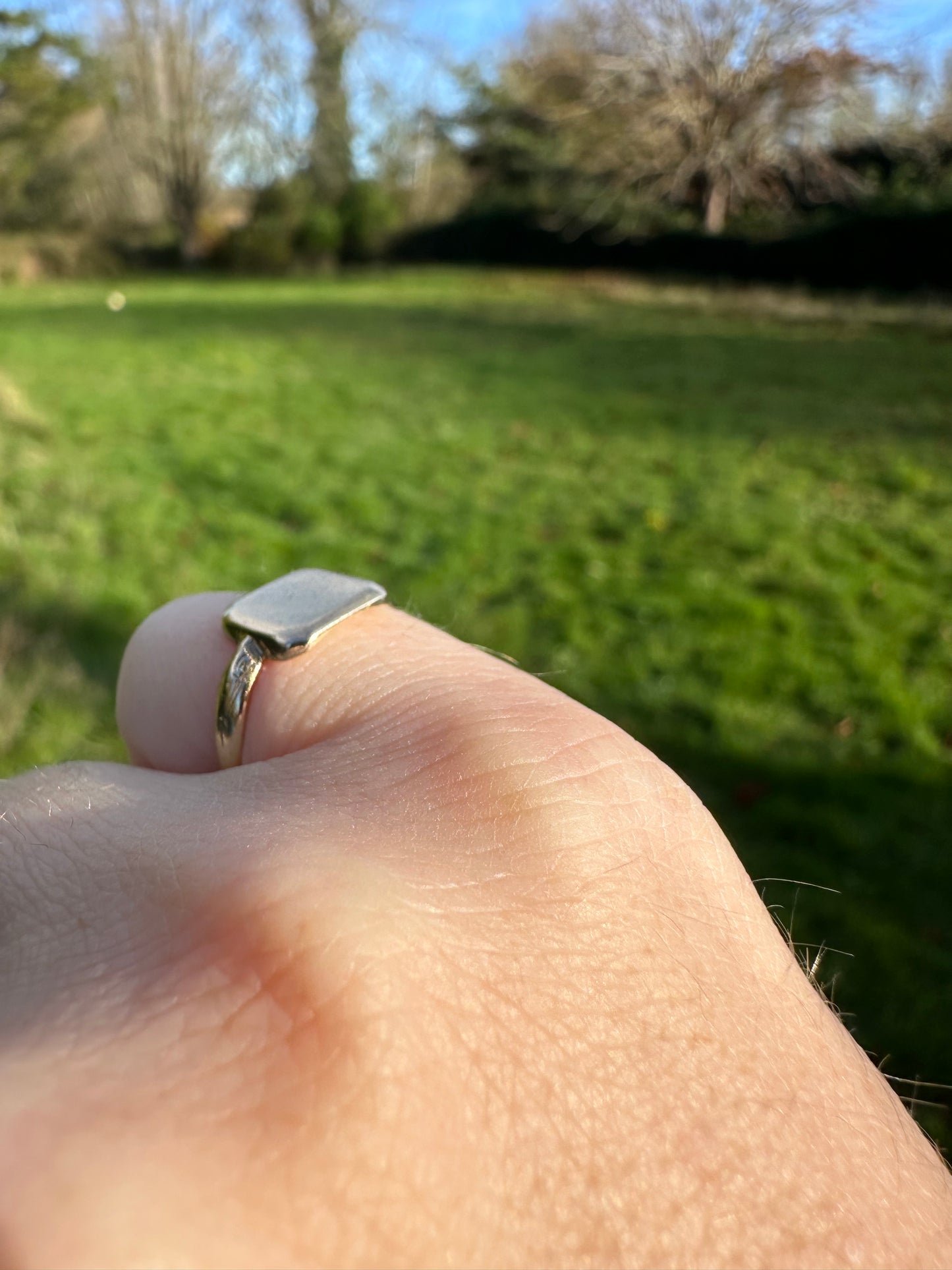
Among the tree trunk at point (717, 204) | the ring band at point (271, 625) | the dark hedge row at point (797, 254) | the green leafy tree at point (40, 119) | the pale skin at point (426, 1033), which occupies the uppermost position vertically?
the green leafy tree at point (40, 119)

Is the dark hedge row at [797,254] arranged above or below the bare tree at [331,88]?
below

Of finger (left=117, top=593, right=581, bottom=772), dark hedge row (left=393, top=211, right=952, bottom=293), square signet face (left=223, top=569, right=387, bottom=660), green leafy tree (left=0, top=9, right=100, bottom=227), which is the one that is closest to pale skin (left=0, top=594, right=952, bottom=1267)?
finger (left=117, top=593, right=581, bottom=772)

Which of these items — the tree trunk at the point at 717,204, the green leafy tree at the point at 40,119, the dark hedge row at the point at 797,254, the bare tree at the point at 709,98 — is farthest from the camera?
the green leafy tree at the point at 40,119

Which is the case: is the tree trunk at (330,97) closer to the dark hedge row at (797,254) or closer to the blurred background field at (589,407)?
the blurred background field at (589,407)

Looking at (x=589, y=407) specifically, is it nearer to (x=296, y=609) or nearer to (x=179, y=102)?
(x=296, y=609)

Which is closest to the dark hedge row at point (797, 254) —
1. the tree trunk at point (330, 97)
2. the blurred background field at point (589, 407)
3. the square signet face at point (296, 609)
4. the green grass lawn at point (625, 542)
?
the blurred background field at point (589, 407)

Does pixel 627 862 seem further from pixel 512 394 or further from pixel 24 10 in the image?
pixel 24 10

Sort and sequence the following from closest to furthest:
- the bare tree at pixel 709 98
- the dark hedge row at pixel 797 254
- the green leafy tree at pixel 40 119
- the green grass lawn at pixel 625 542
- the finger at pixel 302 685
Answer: the finger at pixel 302 685 → the green grass lawn at pixel 625 542 → the bare tree at pixel 709 98 → the dark hedge row at pixel 797 254 → the green leafy tree at pixel 40 119

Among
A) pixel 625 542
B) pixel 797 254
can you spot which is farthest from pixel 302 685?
pixel 797 254
